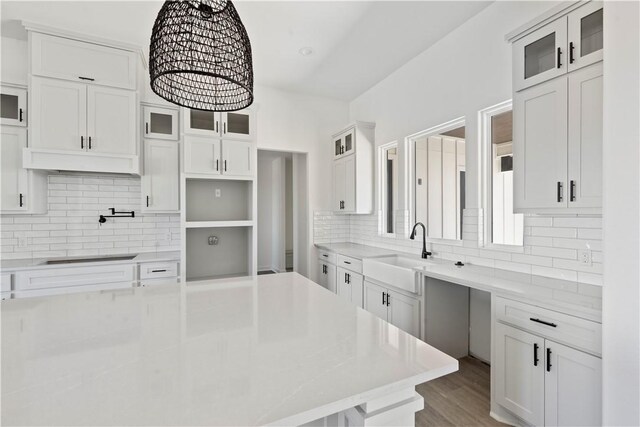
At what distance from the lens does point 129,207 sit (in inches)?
133

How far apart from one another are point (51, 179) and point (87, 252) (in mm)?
823

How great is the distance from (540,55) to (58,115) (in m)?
3.82

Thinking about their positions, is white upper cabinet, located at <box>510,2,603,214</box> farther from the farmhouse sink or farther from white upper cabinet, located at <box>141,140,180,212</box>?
white upper cabinet, located at <box>141,140,180,212</box>

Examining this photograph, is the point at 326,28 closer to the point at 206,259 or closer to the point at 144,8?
the point at 144,8

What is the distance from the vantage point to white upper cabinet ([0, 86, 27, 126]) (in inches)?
106

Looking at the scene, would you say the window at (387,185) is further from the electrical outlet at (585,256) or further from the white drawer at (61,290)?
the white drawer at (61,290)

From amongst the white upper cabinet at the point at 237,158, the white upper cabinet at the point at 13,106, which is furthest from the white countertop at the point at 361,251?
the white upper cabinet at the point at 13,106

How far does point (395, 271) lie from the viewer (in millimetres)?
2740

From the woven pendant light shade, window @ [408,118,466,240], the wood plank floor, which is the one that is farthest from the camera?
window @ [408,118,466,240]

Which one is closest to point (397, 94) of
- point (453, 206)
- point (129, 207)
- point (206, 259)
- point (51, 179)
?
point (453, 206)

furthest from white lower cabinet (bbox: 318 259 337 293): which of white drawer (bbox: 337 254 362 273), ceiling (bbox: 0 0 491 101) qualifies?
ceiling (bbox: 0 0 491 101)

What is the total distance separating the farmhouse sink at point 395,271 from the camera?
2.55 metres

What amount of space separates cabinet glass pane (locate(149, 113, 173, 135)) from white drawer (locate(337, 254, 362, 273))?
2447 mm

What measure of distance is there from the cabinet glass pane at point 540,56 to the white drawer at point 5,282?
4.21 metres
